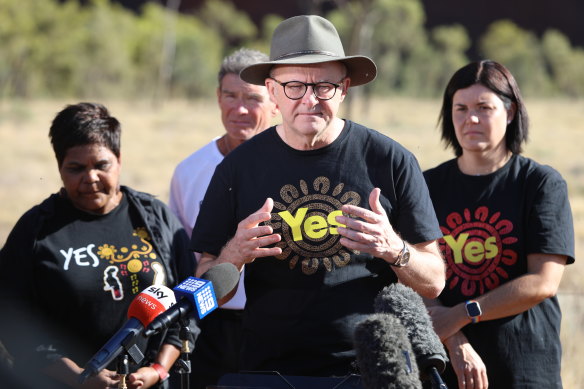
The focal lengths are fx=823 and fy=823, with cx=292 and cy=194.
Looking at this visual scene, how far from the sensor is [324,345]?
3062mm

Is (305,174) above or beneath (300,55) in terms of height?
beneath

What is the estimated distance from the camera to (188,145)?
861 inches

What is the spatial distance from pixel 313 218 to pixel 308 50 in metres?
0.66

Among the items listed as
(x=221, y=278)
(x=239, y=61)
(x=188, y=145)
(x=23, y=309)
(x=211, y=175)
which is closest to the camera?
(x=221, y=278)

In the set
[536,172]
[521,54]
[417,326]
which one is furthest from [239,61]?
[521,54]

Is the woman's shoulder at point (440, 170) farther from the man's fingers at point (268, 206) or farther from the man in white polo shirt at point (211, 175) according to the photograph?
the man's fingers at point (268, 206)

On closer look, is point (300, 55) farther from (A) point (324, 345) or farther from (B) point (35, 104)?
(B) point (35, 104)

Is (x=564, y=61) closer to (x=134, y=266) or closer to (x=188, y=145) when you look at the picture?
(x=188, y=145)

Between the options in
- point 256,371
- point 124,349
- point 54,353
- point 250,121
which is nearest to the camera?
point 124,349

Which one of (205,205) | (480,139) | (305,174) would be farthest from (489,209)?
(205,205)

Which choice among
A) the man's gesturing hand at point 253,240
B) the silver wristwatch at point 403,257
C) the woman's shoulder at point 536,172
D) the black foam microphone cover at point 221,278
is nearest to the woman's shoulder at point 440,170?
the woman's shoulder at point 536,172

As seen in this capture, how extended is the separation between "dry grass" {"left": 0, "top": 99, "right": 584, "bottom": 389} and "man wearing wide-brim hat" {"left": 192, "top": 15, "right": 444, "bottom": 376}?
133 inches

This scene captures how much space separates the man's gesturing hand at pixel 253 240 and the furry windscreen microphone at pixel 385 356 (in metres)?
0.63

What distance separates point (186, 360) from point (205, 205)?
3.03 ft
